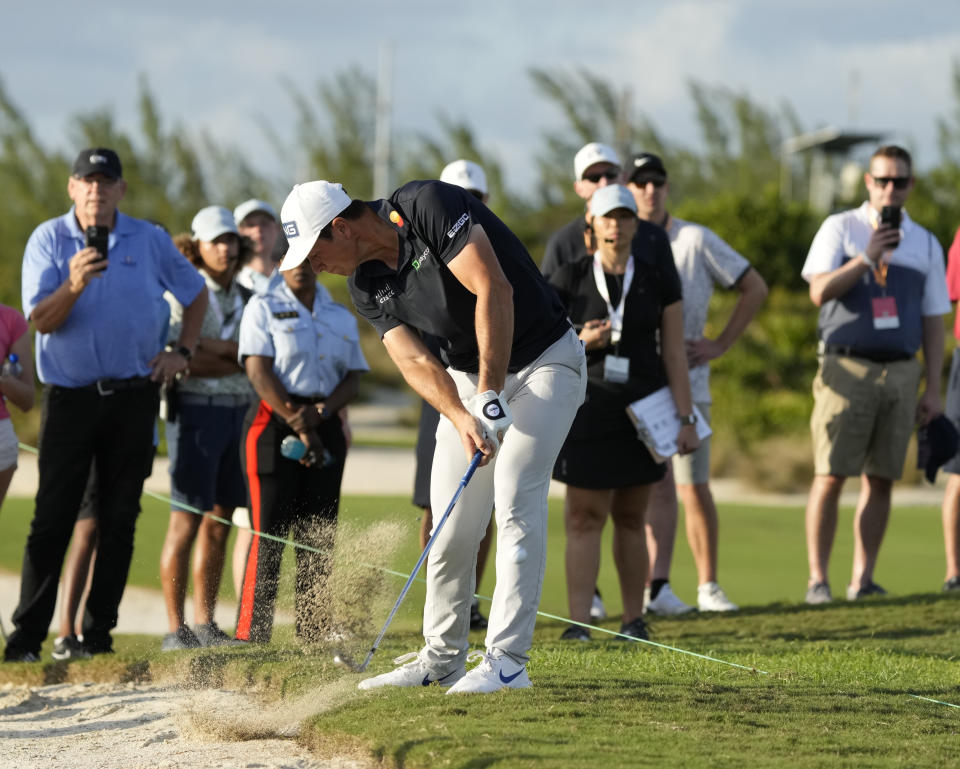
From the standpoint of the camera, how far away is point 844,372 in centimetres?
812

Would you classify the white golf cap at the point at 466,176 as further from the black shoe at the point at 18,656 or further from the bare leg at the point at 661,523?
the black shoe at the point at 18,656

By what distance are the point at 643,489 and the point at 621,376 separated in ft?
1.79

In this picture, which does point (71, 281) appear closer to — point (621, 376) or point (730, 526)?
point (621, 376)

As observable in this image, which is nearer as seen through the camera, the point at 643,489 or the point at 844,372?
the point at 643,489

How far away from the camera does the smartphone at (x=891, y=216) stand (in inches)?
312

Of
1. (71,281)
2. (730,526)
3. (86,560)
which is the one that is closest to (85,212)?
(71,281)

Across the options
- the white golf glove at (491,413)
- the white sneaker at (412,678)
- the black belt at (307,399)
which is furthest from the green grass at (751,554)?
the white golf glove at (491,413)

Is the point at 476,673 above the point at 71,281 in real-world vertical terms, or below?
below

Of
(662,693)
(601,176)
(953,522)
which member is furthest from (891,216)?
(662,693)

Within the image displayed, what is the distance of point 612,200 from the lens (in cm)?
655

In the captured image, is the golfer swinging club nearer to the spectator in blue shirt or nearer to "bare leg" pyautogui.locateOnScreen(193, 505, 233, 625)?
the spectator in blue shirt

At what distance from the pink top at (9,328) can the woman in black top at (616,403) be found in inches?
102

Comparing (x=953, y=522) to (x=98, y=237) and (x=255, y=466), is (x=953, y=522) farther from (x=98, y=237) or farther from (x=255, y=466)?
(x=98, y=237)

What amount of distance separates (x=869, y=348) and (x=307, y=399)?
3.28m
